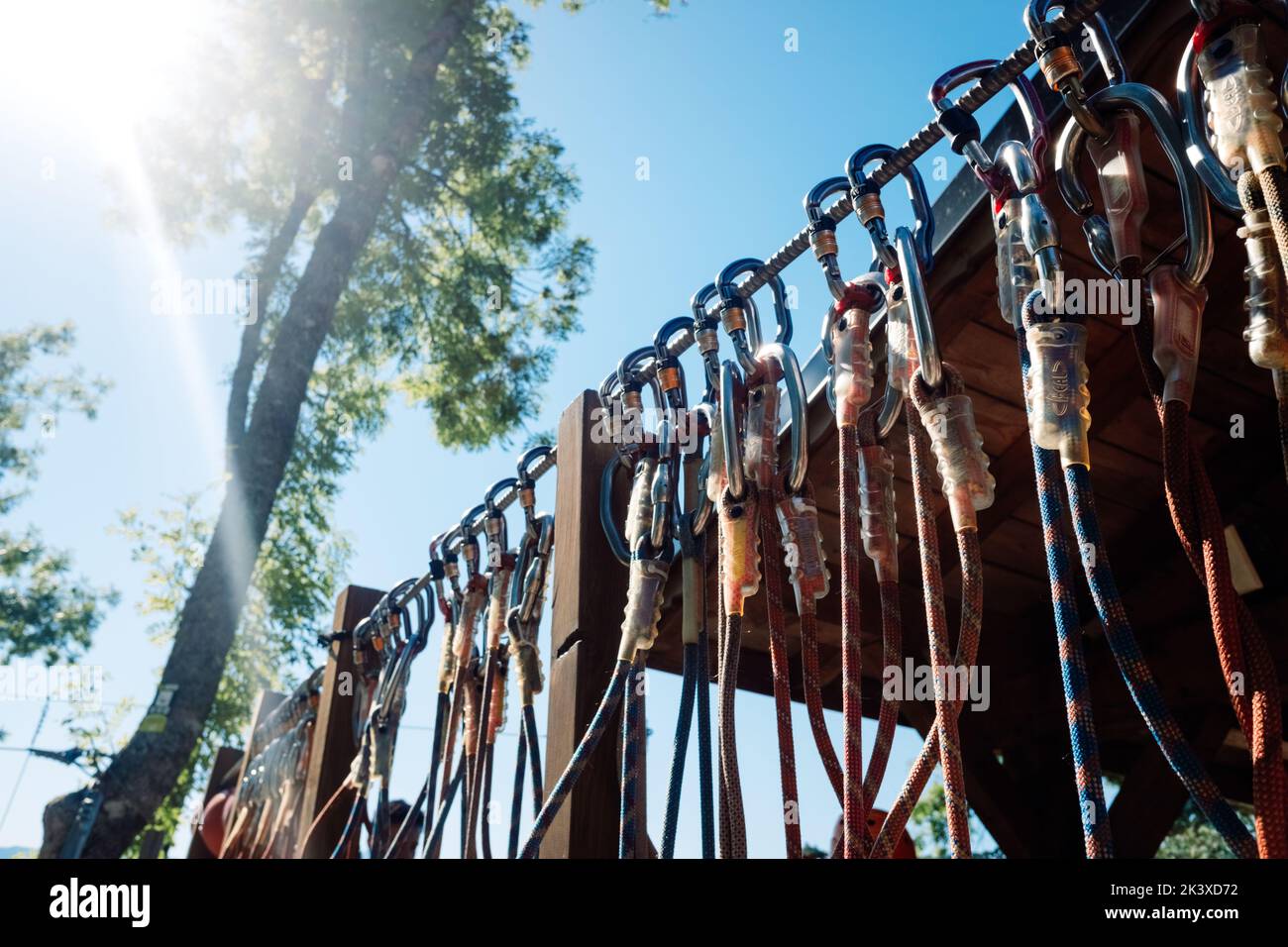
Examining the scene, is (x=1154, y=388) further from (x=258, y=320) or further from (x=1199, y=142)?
(x=258, y=320)

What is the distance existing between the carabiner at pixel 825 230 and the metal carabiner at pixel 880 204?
0.03 metres

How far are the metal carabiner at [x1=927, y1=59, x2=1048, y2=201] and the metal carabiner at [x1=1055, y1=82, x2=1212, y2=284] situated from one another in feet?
0.09

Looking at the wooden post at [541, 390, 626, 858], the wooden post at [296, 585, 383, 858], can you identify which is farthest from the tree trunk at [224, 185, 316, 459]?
the wooden post at [541, 390, 626, 858]

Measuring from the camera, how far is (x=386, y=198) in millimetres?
9773

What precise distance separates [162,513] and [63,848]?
8258mm

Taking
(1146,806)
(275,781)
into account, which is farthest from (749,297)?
(275,781)

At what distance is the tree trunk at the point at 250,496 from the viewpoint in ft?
17.8

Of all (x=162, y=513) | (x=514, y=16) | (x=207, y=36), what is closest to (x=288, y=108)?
(x=207, y=36)

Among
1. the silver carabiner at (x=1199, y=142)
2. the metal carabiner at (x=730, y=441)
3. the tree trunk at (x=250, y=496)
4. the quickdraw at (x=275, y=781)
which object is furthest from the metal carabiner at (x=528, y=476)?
the tree trunk at (x=250, y=496)

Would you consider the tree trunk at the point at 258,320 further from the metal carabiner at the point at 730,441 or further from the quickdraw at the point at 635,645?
the metal carabiner at the point at 730,441

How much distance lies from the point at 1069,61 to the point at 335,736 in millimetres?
2503

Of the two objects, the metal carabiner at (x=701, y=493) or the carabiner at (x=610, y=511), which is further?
the carabiner at (x=610, y=511)

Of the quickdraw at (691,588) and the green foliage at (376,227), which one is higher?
the green foliage at (376,227)

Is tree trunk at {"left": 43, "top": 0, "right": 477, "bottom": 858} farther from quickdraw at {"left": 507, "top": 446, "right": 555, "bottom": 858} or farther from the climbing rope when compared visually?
the climbing rope
